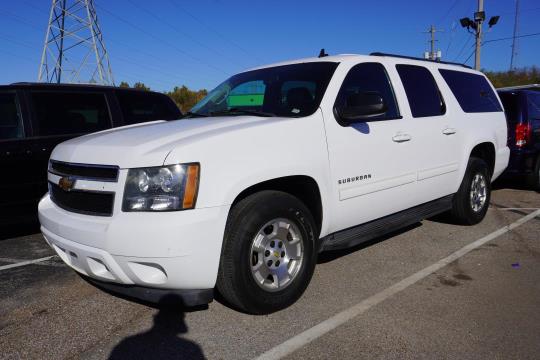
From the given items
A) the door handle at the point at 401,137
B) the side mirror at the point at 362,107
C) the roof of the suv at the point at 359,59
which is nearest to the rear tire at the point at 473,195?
the roof of the suv at the point at 359,59

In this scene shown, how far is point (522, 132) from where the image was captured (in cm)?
686

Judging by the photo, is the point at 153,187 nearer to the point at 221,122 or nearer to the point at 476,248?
the point at 221,122

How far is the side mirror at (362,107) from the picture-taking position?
333cm

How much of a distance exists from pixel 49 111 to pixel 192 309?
321 cm

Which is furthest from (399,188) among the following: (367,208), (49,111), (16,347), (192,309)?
(49,111)

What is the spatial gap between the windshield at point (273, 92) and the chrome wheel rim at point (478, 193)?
260 cm

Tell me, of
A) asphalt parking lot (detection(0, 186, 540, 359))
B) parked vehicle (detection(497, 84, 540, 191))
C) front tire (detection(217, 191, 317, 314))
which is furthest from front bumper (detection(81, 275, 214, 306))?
parked vehicle (detection(497, 84, 540, 191))

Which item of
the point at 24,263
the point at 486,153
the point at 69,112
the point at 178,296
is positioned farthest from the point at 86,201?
the point at 486,153

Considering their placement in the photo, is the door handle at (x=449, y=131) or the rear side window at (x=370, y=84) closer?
the rear side window at (x=370, y=84)

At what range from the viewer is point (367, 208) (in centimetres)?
370

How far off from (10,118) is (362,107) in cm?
382

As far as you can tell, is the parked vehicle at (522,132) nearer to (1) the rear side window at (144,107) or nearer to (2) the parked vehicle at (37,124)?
(1) the rear side window at (144,107)

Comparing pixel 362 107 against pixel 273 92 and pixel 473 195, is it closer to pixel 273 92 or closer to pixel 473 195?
pixel 273 92

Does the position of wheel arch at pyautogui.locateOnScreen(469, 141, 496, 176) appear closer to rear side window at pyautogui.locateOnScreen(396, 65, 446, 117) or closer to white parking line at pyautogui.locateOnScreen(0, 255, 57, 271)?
rear side window at pyautogui.locateOnScreen(396, 65, 446, 117)
